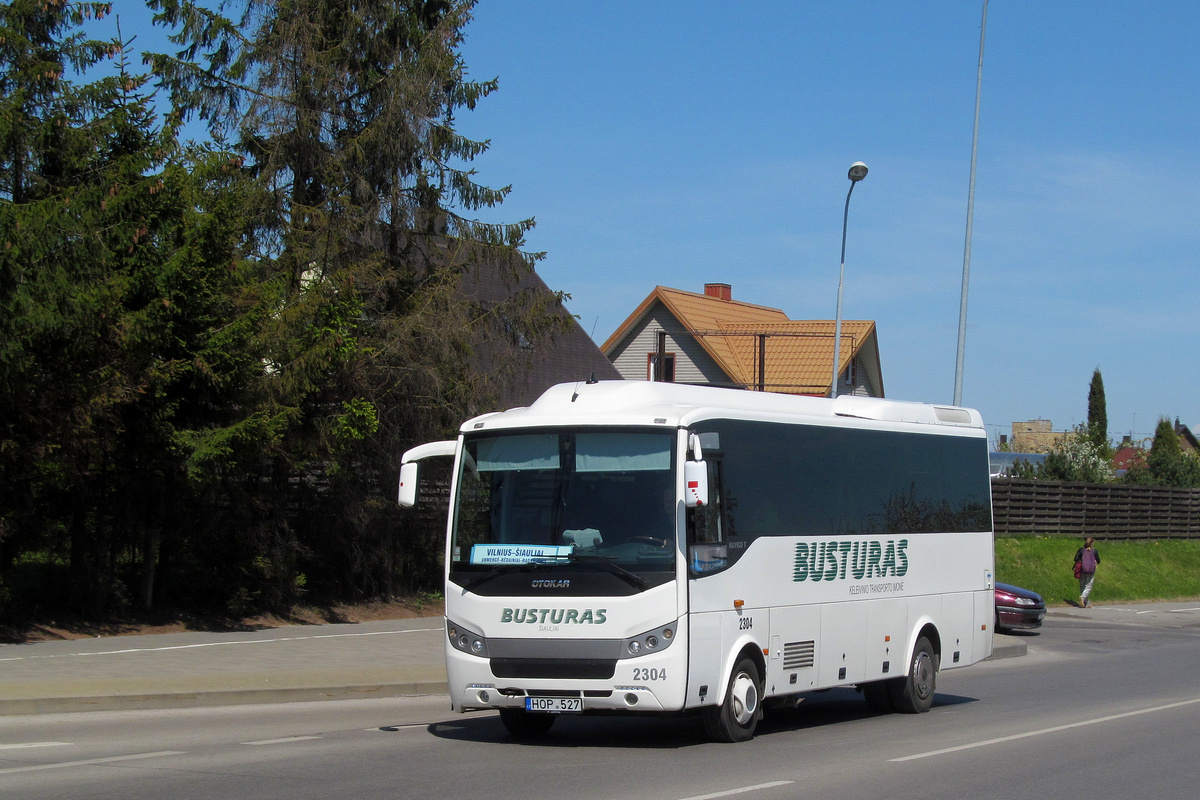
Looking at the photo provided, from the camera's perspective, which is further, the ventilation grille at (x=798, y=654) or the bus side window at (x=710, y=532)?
the ventilation grille at (x=798, y=654)

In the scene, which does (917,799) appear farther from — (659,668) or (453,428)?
(453,428)

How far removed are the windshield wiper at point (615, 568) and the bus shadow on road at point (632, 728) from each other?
1653 millimetres

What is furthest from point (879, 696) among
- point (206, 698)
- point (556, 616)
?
point (206, 698)

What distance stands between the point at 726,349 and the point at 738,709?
145ft

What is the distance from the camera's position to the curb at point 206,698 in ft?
41.3

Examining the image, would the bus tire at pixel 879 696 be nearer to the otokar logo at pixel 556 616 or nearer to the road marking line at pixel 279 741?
the otokar logo at pixel 556 616

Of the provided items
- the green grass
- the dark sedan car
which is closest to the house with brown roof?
the green grass

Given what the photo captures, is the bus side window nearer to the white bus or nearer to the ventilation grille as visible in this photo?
the white bus

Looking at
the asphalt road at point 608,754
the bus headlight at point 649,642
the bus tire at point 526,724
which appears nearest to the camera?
the asphalt road at point 608,754

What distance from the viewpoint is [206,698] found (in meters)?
13.8

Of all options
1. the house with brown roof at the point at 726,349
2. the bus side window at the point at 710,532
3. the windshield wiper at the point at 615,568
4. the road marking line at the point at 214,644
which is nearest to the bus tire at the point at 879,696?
the bus side window at the point at 710,532

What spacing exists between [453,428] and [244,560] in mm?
4887

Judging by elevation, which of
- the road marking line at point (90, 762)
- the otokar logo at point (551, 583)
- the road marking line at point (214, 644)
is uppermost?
the otokar logo at point (551, 583)

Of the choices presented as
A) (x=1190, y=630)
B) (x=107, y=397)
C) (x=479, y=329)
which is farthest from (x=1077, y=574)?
(x=107, y=397)
